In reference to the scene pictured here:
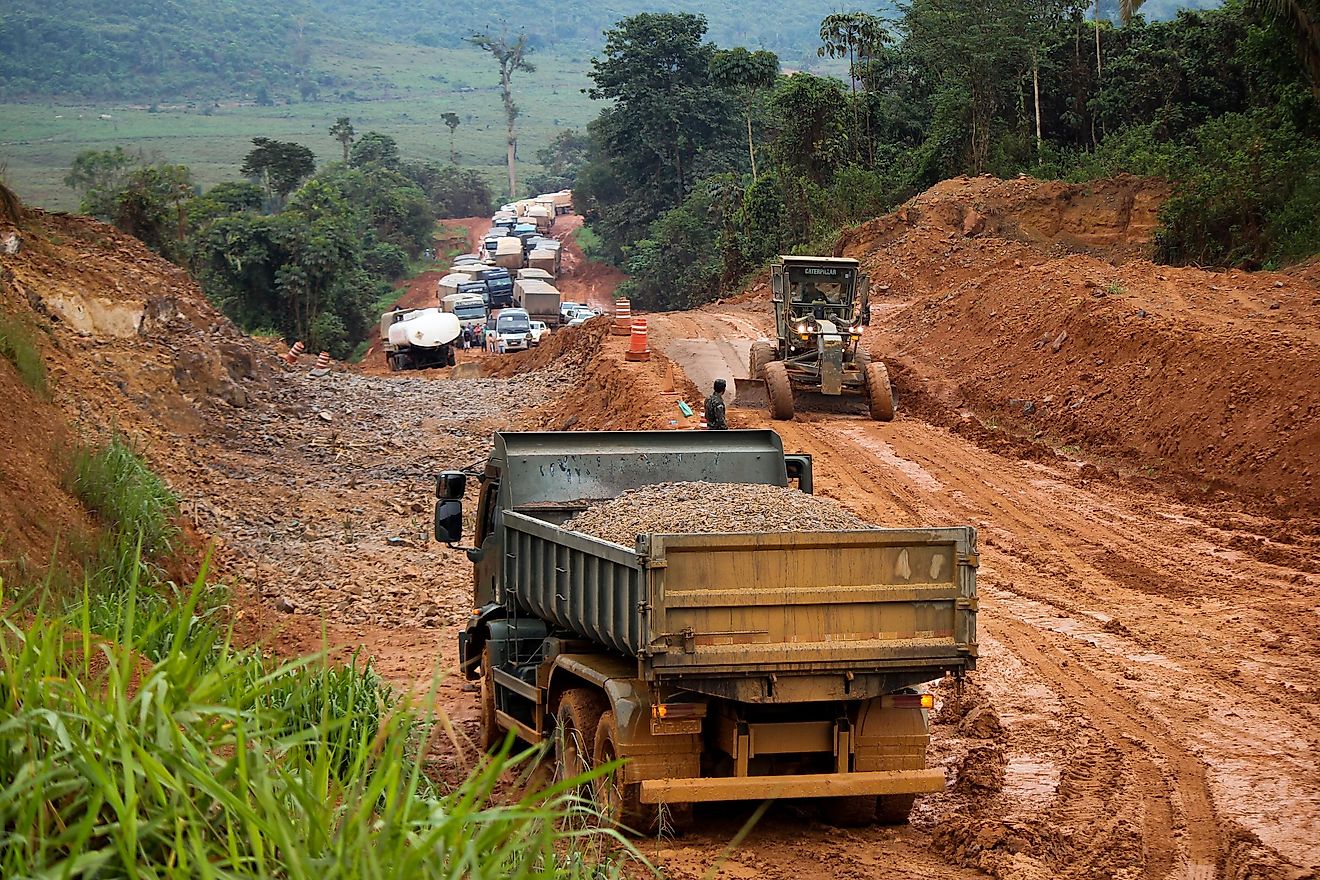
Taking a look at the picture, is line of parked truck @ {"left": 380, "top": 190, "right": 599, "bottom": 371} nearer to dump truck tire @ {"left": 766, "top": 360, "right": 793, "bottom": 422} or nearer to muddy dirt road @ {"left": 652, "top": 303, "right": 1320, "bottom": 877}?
dump truck tire @ {"left": 766, "top": 360, "right": 793, "bottom": 422}

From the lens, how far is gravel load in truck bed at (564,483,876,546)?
816 centimetres

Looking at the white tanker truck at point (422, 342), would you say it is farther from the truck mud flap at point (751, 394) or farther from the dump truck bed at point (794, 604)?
the dump truck bed at point (794, 604)

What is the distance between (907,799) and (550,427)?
62.3ft

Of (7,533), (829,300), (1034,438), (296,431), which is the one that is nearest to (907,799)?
(7,533)

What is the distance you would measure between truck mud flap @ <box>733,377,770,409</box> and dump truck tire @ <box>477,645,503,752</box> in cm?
1287

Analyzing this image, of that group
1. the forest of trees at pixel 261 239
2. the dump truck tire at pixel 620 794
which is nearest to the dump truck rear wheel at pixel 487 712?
the dump truck tire at pixel 620 794

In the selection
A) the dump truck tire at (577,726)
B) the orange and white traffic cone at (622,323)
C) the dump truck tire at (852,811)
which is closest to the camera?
the dump truck tire at (852,811)

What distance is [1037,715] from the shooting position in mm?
9883

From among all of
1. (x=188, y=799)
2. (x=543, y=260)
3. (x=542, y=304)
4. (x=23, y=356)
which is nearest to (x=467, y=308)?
(x=542, y=304)

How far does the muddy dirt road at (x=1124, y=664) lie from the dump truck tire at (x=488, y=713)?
10.3ft

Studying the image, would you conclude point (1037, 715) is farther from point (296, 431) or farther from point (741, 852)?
point (296, 431)

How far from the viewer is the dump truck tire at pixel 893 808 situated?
310 inches

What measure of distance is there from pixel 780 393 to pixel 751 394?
1315mm

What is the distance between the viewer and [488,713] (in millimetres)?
10086
